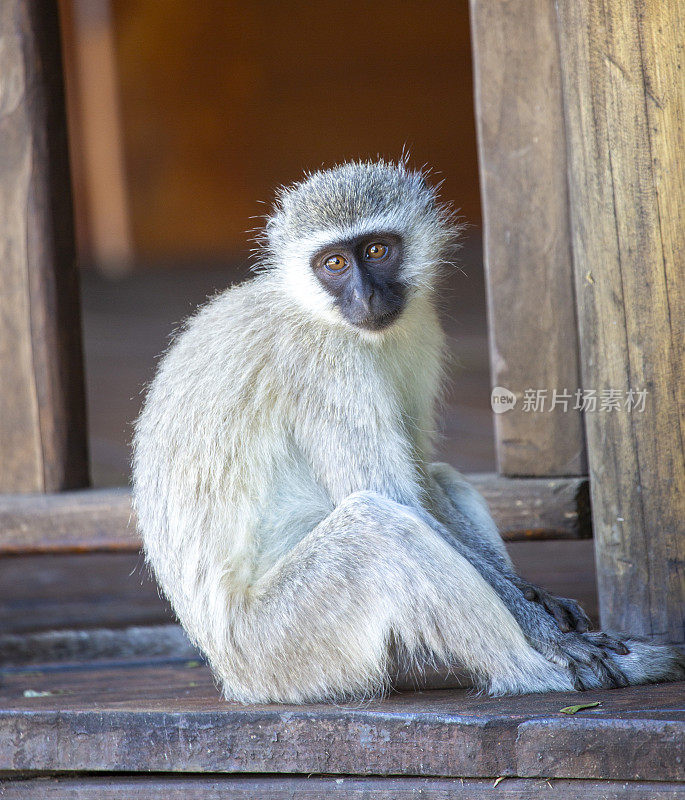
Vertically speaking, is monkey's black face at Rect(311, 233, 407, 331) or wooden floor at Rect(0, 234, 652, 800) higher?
monkey's black face at Rect(311, 233, 407, 331)

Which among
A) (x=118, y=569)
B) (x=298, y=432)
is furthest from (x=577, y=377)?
(x=118, y=569)

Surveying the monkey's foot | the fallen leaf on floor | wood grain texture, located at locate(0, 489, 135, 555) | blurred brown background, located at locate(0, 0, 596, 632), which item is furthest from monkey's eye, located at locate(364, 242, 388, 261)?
blurred brown background, located at locate(0, 0, 596, 632)

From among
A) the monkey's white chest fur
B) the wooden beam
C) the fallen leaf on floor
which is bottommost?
the fallen leaf on floor

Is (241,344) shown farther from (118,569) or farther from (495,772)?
(118,569)

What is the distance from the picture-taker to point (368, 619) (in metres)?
2.90

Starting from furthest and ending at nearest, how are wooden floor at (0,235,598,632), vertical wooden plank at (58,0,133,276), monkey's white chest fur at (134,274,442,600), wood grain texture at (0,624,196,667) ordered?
vertical wooden plank at (58,0,133,276), wooden floor at (0,235,598,632), wood grain texture at (0,624,196,667), monkey's white chest fur at (134,274,442,600)

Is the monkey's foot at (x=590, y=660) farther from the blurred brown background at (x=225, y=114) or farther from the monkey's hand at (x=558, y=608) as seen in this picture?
the blurred brown background at (x=225, y=114)

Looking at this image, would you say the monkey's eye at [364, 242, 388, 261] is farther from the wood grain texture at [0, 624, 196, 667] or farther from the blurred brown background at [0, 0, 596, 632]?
the blurred brown background at [0, 0, 596, 632]

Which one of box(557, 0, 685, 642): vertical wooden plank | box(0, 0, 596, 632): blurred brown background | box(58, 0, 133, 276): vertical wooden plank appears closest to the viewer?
box(557, 0, 685, 642): vertical wooden plank

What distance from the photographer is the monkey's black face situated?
10.9 ft

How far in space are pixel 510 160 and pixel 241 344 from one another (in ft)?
3.72

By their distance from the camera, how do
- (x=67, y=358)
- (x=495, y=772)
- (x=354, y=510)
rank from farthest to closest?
(x=67, y=358), (x=354, y=510), (x=495, y=772)

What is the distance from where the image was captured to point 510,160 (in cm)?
373

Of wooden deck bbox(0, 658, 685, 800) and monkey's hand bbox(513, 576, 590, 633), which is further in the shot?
monkey's hand bbox(513, 576, 590, 633)
